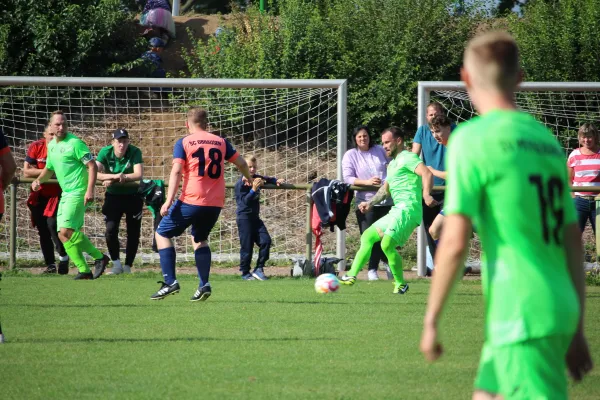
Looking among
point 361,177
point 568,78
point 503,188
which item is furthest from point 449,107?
point 503,188

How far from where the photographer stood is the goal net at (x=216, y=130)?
→ 15711mm

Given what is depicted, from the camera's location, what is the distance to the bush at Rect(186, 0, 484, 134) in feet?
70.0

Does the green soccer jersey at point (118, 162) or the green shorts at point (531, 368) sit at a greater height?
the green soccer jersey at point (118, 162)

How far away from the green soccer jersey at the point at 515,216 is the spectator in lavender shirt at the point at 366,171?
10.2 metres

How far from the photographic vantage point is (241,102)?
53.0ft

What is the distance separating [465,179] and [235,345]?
430cm

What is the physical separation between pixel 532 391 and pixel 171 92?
49.0 ft

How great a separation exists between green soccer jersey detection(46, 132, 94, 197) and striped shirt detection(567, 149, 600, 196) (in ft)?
23.0

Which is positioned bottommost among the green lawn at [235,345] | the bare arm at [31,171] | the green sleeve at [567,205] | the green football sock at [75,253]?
the green lawn at [235,345]

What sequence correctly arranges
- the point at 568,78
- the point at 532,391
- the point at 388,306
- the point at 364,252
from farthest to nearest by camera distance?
1. the point at 568,78
2. the point at 364,252
3. the point at 388,306
4. the point at 532,391

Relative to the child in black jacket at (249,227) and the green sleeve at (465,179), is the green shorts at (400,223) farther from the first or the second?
the green sleeve at (465,179)

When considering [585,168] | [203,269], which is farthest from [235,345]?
[585,168]

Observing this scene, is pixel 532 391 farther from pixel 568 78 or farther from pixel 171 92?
pixel 568 78

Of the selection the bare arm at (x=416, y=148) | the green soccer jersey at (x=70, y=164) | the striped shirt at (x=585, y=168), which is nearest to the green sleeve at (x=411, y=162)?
the bare arm at (x=416, y=148)
